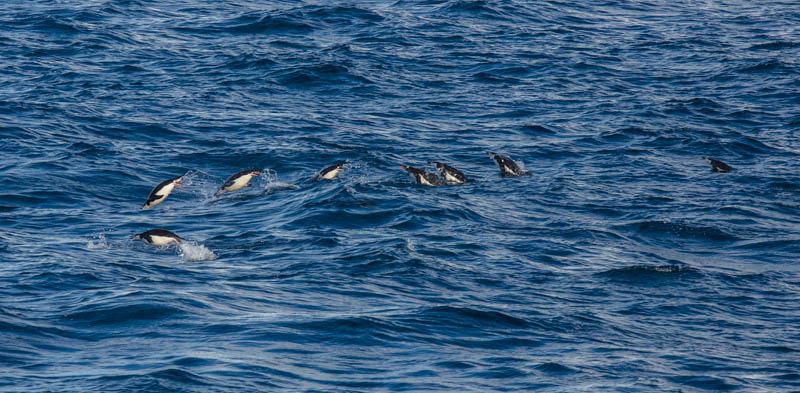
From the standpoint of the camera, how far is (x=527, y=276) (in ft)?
53.1

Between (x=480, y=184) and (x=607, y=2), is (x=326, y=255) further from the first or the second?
(x=607, y=2)

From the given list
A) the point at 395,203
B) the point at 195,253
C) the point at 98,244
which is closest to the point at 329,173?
the point at 395,203

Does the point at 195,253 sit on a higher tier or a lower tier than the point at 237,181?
higher

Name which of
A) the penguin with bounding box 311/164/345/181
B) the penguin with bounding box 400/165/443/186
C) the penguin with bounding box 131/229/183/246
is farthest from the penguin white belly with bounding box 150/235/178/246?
the penguin with bounding box 400/165/443/186

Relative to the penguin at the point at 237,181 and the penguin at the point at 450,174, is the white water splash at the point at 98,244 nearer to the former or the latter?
the penguin at the point at 237,181

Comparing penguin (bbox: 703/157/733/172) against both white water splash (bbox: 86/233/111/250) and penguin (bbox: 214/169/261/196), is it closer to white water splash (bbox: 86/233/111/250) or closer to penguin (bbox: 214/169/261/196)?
penguin (bbox: 214/169/261/196)

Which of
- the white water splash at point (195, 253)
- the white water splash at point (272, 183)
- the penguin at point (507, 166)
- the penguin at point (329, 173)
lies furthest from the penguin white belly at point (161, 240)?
the penguin at point (507, 166)

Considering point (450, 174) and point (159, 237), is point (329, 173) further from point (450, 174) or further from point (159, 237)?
point (159, 237)

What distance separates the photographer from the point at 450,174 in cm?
2180

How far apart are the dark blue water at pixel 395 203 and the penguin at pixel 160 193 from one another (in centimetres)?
27

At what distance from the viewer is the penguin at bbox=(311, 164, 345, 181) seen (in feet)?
71.5

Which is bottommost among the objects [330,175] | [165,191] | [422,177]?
[330,175]

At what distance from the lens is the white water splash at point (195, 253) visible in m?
17.0

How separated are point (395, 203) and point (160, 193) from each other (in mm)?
4310
